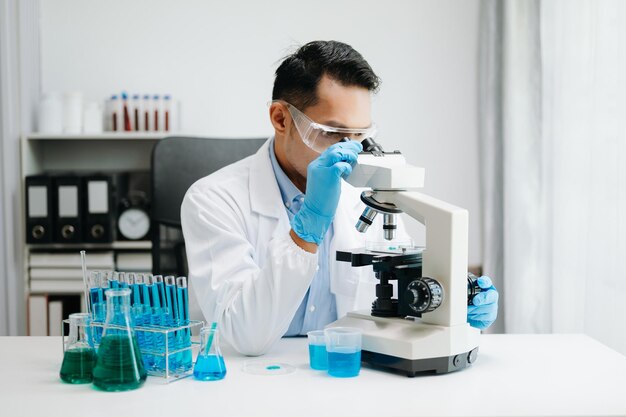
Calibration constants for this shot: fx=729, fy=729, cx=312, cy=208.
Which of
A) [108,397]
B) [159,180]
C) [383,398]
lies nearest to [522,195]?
[159,180]

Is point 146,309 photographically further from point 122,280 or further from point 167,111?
point 167,111

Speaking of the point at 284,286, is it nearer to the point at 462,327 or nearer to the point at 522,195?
the point at 462,327

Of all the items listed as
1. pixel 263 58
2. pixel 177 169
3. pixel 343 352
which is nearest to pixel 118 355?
pixel 343 352

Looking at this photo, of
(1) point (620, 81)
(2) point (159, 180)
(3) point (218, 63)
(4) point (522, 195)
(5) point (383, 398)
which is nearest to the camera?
(5) point (383, 398)

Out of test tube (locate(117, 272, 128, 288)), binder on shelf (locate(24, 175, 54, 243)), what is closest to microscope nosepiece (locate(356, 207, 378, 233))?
test tube (locate(117, 272, 128, 288))

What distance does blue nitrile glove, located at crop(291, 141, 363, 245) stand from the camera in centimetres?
148

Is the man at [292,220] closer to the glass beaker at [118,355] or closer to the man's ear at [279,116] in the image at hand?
the man's ear at [279,116]

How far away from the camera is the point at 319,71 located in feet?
5.89

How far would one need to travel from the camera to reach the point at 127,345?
49.8 inches

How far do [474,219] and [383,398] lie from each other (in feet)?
8.31

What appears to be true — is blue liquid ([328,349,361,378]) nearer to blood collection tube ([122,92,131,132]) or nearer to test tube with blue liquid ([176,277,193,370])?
test tube with blue liquid ([176,277,193,370])

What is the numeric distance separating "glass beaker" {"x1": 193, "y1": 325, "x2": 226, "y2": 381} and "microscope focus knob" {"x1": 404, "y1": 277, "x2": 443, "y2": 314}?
367mm

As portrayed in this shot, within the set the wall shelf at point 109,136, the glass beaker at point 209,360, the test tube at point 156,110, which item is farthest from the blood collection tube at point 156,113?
the glass beaker at point 209,360

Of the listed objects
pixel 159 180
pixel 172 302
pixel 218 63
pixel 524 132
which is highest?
pixel 218 63
